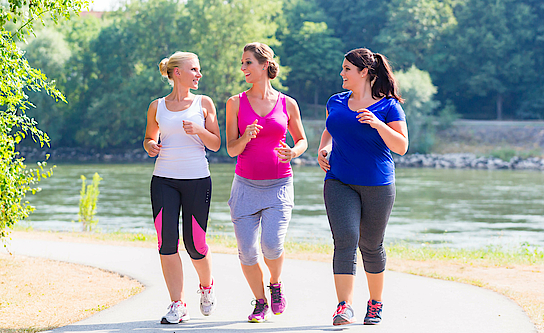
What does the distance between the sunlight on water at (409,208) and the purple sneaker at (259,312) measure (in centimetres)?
852

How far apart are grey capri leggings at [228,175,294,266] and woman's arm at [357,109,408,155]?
81 centimetres

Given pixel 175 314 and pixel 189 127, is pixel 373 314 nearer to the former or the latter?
pixel 175 314

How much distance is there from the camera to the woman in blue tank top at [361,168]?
469cm

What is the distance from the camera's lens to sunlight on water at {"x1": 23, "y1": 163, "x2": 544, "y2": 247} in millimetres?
16312

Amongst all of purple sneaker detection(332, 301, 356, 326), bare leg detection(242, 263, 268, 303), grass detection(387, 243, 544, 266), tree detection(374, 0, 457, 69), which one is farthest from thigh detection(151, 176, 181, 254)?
tree detection(374, 0, 457, 69)

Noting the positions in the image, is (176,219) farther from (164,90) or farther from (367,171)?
(164,90)

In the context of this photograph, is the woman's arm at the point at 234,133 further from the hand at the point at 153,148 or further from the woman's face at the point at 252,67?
the hand at the point at 153,148

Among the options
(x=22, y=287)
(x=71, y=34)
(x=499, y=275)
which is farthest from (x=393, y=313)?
(x=71, y=34)

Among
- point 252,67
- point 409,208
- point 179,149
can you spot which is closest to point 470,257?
point 252,67

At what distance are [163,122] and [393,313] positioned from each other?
2.42m

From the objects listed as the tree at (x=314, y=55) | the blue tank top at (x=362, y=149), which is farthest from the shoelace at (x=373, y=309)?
the tree at (x=314, y=55)

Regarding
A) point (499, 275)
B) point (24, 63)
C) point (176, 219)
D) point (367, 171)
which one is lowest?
point (499, 275)

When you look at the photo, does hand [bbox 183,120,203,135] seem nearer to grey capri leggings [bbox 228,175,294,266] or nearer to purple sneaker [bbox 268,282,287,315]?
grey capri leggings [bbox 228,175,294,266]

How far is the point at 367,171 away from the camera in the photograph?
15.4 ft
